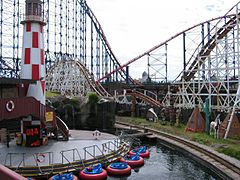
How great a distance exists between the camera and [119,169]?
12008 mm

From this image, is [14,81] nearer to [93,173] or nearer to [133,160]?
[93,173]

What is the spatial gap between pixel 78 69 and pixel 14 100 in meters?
23.2

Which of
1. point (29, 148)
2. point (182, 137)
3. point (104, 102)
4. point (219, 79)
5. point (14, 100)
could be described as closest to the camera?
point (14, 100)

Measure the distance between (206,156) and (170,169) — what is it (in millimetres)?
1977

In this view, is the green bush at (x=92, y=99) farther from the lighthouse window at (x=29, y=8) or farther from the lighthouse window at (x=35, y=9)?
the lighthouse window at (x=29, y=8)

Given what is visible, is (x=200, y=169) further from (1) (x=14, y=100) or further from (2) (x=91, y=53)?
(2) (x=91, y=53)

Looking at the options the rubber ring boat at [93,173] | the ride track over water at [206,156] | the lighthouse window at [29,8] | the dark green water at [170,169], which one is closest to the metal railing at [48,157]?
the rubber ring boat at [93,173]

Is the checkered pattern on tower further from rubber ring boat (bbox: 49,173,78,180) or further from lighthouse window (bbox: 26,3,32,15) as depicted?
rubber ring boat (bbox: 49,173,78,180)

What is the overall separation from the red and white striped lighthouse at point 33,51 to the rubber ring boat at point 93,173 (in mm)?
4285

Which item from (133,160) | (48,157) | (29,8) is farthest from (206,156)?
(29,8)

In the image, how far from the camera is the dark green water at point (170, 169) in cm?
1233

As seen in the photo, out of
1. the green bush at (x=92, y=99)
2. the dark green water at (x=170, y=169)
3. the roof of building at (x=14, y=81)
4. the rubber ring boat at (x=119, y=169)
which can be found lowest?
the dark green water at (x=170, y=169)

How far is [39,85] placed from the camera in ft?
44.9

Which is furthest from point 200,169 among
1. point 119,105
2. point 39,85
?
point 119,105
